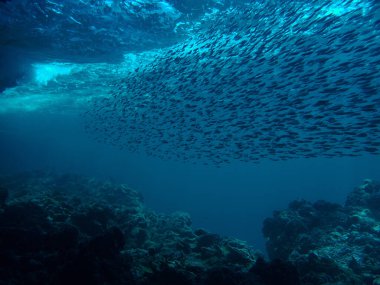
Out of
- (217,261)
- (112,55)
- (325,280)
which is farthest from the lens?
(112,55)

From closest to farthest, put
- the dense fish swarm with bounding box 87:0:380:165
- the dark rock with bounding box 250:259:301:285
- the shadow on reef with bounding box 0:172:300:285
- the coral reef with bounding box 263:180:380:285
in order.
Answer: the shadow on reef with bounding box 0:172:300:285 < the dark rock with bounding box 250:259:301:285 < the dense fish swarm with bounding box 87:0:380:165 < the coral reef with bounding box 263:180:380:285

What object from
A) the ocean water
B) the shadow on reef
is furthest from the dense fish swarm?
the shadow on reef

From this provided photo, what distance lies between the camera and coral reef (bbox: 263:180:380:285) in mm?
11211

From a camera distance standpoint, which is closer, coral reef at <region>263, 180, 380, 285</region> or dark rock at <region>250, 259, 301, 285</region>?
dark rock at <region>250, 259, 301, 285</region>

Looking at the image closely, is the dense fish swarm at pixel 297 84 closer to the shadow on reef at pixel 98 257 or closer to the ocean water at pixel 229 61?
the ocean water at pixel 229 61

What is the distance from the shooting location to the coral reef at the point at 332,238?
11.2 metres

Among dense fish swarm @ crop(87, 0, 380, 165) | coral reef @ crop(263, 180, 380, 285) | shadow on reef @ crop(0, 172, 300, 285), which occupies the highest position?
dense fish swarm @ crop(87, 0, 380, 165)

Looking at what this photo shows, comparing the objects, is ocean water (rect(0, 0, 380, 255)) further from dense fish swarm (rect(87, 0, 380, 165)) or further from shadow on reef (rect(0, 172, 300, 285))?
shadow on reef (rect(0, 172, 300, 285))


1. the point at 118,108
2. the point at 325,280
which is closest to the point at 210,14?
the point at 325,280

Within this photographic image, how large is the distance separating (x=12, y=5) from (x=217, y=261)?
17376 millimetres

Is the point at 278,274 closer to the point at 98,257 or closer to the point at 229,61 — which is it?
the point at 98,257

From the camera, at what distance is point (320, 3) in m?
14.2

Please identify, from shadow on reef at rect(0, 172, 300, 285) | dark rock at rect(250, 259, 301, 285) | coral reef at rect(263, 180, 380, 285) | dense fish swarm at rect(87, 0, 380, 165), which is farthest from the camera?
coral reef at rect(263, 180, 380, 285)

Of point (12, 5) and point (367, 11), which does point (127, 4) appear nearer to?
point (12, 5)
